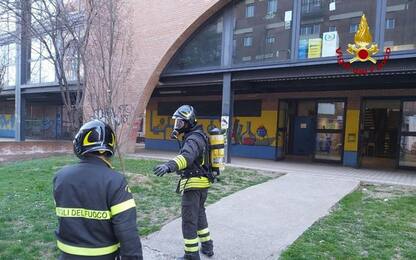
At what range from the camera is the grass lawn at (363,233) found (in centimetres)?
462

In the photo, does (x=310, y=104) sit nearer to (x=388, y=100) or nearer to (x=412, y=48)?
(x=388, y=100)

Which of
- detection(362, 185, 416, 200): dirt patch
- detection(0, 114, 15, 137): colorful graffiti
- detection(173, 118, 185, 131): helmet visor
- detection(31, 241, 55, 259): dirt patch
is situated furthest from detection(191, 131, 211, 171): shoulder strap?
detection(0, 114, 15, 137): colorful graffiti

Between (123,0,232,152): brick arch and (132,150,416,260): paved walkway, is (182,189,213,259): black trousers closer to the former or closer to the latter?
(132,150,416,260): paved walkway

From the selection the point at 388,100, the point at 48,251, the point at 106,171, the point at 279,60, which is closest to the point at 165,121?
the point at 279,60

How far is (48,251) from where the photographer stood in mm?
4605

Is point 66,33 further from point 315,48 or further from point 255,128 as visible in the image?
point 255,128

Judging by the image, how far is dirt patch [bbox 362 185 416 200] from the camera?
27.2 feet

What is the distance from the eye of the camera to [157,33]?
1488 cm

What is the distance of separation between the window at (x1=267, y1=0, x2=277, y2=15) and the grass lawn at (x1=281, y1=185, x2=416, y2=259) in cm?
683

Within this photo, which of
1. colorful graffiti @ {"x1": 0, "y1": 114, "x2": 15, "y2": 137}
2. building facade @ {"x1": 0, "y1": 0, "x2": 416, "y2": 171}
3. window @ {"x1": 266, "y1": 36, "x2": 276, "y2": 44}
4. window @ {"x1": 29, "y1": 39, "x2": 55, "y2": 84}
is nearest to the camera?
building facade @ {"x1": 0, "y1": 0, "x2": 416, "y2": 171}

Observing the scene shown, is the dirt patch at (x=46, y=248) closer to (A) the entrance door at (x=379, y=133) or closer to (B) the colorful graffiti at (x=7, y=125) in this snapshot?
(A) the entrance door at (x=379, y=133)

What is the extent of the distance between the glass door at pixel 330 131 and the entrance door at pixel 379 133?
34.2 inches

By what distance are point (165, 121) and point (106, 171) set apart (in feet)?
57.0

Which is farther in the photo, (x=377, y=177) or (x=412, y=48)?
(x=377, y=177)
